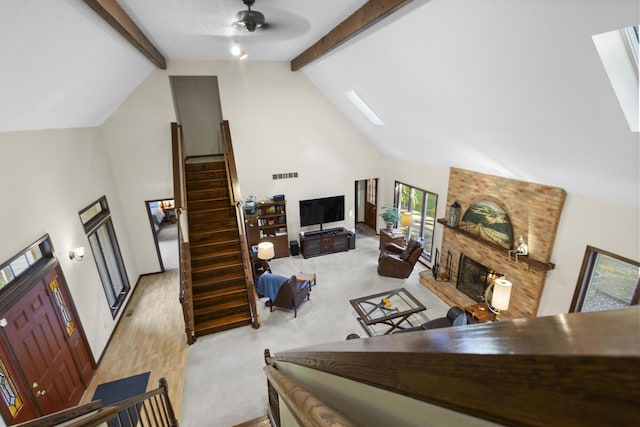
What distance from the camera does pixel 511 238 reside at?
526 centimetres

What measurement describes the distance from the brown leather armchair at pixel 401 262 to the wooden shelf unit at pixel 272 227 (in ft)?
8.87

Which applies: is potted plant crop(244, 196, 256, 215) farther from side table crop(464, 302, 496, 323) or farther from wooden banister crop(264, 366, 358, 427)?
wooden banister crop(264, 366, 358, 427)

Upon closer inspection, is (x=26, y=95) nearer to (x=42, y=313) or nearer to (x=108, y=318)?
(x=42, y=313)

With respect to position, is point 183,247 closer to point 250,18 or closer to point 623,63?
point 250,18

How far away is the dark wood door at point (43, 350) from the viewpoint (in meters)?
3.39

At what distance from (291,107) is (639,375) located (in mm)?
8045

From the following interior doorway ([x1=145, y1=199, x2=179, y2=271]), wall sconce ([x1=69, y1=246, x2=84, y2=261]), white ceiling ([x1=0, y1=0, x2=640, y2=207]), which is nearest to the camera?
white ceiling ([x1=0, y1=0, x2=640, y2=207])

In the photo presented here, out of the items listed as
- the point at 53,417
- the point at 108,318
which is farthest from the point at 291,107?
the point at 53,417

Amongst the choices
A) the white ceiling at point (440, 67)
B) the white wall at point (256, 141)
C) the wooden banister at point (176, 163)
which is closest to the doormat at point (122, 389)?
the wooden banister at point (176, 163)

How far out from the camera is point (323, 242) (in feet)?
27.7

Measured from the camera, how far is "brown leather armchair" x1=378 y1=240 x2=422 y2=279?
707 cm

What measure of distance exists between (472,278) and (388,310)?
6.48ft

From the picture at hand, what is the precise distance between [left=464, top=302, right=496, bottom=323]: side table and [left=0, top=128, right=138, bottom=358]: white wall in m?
6.23

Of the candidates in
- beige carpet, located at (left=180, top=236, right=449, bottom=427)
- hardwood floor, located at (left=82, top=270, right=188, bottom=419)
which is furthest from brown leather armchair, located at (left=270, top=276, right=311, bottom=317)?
hardwood floor, located at (left=82, top=270, right=188, bottom=419)
